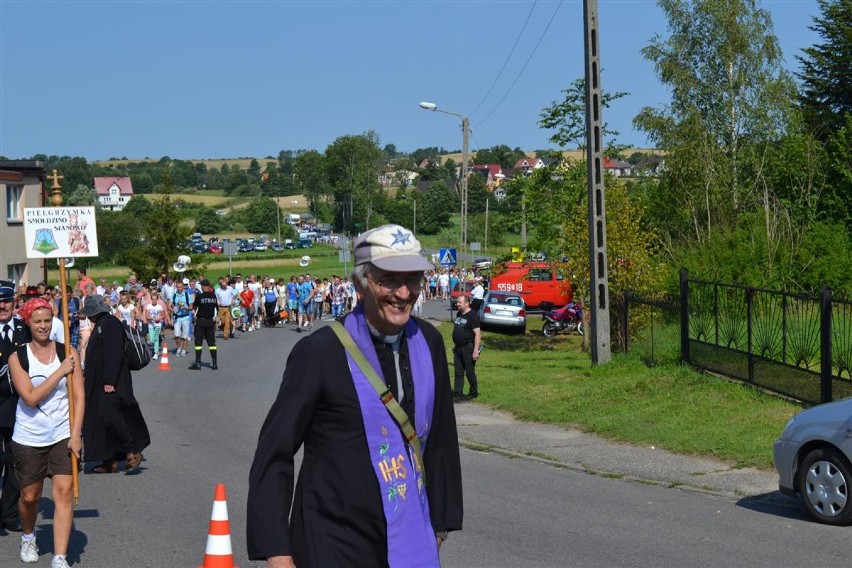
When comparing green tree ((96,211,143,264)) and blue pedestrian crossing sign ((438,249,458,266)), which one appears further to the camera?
green tree ((96,211,143,264))

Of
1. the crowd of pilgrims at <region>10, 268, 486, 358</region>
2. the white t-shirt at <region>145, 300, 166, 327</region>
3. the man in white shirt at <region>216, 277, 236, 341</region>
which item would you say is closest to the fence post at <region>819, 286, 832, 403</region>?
the crowd of pilgrims at <region>10, 268, 486, 358</region>

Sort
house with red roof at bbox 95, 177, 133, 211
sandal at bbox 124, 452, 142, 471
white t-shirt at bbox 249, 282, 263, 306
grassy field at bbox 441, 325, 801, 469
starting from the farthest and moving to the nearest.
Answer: house with red roof at bbox 95, 177, 133, 211, white t-shirt at bbox 249, 282, 263, 306, grassy field at bbox 441, 325, 801, 469, sandal at bbox 124, 452, 142, 471

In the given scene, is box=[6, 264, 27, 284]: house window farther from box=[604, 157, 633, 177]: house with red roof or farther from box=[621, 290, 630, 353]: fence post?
box=[621, 290, 630, 353]: fence post

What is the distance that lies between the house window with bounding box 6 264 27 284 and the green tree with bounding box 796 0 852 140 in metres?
33.5

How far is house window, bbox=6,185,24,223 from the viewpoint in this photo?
41.0 meters

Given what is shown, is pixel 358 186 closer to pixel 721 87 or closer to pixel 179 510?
pixel 721 87

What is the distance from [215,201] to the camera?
176 meters

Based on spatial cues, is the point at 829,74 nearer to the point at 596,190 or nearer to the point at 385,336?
the point at 596,190

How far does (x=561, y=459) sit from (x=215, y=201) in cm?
16628

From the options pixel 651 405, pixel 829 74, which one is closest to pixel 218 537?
pixel 651 405

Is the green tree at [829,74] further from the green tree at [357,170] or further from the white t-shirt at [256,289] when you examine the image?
the green tree at [357,170]

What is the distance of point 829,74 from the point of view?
53.0m

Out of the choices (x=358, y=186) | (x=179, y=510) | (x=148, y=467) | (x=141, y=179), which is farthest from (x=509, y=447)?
(x=141, y=179)

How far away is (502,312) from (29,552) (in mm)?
29087
